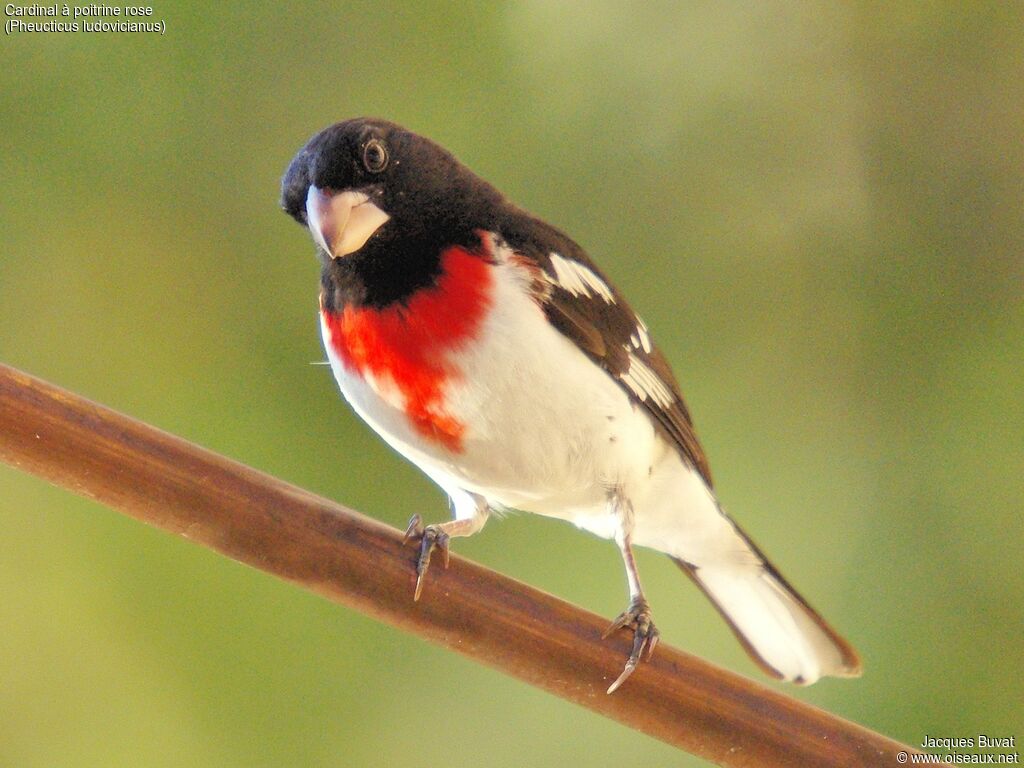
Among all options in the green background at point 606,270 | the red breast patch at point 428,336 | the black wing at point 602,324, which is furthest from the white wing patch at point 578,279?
the green background at point 606,270

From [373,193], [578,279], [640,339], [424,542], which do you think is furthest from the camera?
[640,339]

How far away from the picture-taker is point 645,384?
4.29ft

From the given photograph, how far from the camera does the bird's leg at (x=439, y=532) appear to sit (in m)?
0.93

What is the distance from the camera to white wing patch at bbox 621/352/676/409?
128 cm

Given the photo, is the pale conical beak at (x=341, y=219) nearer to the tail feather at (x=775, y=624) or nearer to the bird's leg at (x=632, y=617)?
the bird's leg at (x=632, y=617)

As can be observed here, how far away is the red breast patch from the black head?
0.06 metres

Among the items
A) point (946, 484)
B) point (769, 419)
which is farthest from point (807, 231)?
point (946, 484)

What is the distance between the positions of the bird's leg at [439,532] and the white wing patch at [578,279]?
11.3 inches

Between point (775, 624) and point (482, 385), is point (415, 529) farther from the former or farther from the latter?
point (775, 624)

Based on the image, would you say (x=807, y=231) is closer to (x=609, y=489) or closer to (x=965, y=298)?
(x=965, y=298)

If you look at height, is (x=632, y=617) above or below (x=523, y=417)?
below

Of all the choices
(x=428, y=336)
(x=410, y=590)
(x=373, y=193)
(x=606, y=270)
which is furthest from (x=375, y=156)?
(x=606, y=270)

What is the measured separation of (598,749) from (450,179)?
0.91 m

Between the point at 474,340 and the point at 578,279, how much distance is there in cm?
21
